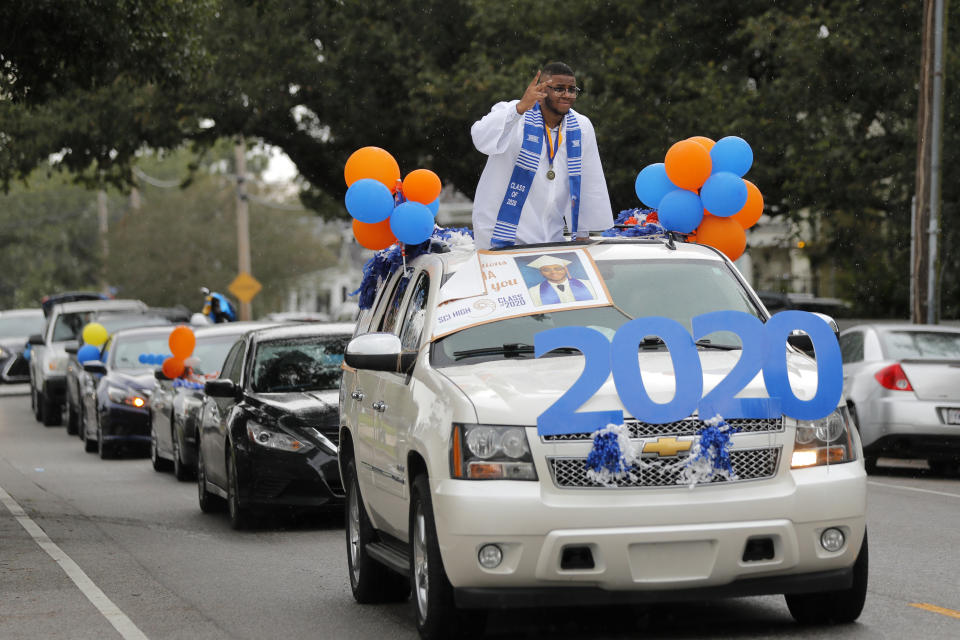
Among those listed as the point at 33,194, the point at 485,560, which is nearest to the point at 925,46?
the point at 485,560

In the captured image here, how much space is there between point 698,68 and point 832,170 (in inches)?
160

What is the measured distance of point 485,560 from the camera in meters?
6.41

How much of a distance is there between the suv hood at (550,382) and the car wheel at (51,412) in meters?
19.9

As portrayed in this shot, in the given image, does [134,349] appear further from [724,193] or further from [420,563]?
[420,563]

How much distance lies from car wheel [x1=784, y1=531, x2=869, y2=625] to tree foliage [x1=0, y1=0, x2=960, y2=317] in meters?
15.7

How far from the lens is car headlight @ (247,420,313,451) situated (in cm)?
1152

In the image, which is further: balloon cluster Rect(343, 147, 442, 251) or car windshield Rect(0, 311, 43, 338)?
car windshield Rect(0, 311, 43, 338)

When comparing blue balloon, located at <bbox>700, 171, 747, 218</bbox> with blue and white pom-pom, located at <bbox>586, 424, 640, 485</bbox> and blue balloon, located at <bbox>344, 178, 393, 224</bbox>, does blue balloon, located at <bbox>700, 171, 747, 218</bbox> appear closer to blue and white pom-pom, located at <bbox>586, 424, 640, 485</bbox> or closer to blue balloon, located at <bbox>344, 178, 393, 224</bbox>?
blue balloon, located at <bbox>344, 178, 393, 224</bbox>

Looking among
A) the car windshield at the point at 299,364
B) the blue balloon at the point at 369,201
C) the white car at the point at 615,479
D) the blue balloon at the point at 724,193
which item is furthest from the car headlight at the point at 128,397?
the white car at the point at 615,479

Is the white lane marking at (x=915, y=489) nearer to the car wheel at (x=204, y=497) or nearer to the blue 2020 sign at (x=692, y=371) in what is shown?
the car wheel at (x=204, y=497)

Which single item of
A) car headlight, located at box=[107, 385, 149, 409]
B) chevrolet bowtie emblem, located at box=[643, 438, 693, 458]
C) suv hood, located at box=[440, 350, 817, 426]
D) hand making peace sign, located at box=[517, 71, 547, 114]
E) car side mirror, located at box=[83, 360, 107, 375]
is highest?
hand making peace sign, located at box=[517, 71, 547, 114]

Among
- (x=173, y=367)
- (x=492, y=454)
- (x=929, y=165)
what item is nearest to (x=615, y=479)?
(x=492, y=454)

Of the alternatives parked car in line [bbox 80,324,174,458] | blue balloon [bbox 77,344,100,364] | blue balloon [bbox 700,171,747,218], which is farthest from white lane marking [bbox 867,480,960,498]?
blue balloon [bbox 77,344,100,364]

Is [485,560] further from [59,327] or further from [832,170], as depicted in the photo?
[59,327]
